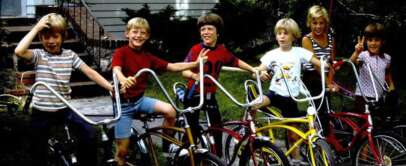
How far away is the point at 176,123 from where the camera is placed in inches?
199

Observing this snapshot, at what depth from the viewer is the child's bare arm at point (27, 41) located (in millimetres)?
4092

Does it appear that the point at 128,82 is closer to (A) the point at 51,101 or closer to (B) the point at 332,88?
(A) the point at 51,101

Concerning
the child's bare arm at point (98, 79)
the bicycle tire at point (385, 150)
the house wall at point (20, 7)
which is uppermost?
the house wall at point (20, 7)

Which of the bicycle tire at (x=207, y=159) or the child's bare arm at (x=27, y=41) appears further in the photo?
the bicycle tire at (x=207, y=159)

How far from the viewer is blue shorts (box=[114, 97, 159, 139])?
4664mm

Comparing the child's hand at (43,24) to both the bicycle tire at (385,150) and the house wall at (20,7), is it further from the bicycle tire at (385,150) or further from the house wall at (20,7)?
the house wall at (20,7)

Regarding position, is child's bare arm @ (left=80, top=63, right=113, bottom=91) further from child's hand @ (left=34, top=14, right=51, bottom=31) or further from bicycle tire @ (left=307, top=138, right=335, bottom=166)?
bicycle tire @ (left=307, top=138, right=335, bottom=166)

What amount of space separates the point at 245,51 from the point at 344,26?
5937 mm

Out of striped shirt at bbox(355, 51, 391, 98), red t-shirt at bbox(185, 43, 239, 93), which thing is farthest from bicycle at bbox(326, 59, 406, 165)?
red t-shirt at bbox(185, 43, 239, 93)

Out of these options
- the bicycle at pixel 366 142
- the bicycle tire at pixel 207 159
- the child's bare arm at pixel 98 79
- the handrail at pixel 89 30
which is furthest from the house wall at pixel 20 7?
the bicycle tire at pixel 207 159

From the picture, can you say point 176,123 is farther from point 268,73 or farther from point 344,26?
point 344,26

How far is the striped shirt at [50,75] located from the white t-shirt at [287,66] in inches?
74.3

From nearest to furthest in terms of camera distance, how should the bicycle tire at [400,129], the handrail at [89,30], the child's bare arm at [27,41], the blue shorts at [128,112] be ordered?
1. the child's bare arm at [27,41]
2. the blue shorts at [128,112]
3. the bicycle tire at [400,129]
4. the handrail at [89,30]

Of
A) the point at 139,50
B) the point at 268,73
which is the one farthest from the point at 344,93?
the point at 139,50
